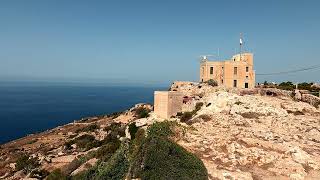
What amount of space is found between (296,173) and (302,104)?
18.0 metres

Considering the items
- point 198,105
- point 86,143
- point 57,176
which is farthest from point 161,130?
point 86,143

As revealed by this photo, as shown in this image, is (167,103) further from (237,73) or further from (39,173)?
(237,73)

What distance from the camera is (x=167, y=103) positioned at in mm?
33844

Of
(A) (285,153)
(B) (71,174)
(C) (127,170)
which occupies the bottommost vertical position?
(B) (71,174)

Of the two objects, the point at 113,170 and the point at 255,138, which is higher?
the point at 255,138

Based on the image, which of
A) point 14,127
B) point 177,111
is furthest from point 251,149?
point 14,127

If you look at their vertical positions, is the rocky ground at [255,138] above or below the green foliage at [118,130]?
above

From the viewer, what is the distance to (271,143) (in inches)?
891

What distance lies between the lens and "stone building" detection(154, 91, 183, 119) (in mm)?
33938

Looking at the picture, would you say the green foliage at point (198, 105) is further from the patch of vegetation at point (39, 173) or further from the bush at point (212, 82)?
the patch of vegetation at point (39, 173)

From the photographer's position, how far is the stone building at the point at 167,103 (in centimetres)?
3394

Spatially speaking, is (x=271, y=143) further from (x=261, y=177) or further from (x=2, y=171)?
(x=2, y=171)

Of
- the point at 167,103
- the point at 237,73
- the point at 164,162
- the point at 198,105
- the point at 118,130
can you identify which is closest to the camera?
the point at 164,162

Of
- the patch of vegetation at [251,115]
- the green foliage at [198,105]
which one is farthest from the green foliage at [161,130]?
the green foliage at [198,105]
